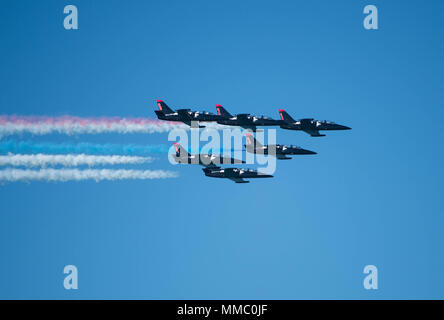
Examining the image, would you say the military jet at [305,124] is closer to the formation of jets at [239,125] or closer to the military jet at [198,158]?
the formation of jets at [239,125]

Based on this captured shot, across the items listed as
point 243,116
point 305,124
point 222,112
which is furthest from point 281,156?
point 222,112

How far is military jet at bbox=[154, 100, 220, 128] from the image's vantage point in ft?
464

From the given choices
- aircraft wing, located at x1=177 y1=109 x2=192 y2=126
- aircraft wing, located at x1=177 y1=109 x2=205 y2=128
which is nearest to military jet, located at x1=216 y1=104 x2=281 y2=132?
aircraft wing, located at x1=177 y1=109 x2=205 y2=128

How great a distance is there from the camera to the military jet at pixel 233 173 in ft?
477

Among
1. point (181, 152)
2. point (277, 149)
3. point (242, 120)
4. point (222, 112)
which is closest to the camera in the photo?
point (242, 120)

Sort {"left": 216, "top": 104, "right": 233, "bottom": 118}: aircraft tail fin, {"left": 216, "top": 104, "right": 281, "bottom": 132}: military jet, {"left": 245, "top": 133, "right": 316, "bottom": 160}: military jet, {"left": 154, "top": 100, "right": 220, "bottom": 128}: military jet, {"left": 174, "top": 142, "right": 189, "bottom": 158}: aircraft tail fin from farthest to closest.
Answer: {"left": 245, "top": 133, "right": 316, "bottom": 160}: military jet
{"left": 174, "top": 142, "right": 189, "bottom": 158}: aircraft tail fin
{"left": 216, "top": 104, "right": 233, "bottom": 118}: aircraft tail fin
{"left": 216, "top": 104, "right": 281, "bottom": 132}: military jet
{"left": 154, "top": 100, "right": 220, "bottom": 128}: military jet

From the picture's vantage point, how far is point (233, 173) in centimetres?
14588

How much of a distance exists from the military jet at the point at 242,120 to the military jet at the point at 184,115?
1.20 m

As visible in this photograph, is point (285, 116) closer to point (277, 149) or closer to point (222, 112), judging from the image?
point (277, 149)

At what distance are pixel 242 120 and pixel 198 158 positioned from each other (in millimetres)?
8081

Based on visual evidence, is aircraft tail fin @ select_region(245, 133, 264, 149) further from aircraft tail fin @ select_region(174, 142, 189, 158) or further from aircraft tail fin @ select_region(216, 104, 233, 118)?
aircraft tail fin @ select_region(174, 142, 189, 158)

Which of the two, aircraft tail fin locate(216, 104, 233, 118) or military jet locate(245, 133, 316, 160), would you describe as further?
military jet locate(245, 133, 316, 160)

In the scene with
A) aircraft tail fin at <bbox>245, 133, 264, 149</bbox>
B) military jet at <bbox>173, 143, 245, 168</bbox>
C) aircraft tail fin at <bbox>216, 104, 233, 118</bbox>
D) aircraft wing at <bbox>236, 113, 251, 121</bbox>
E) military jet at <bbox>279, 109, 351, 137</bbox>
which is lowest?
military jet at <bbox>173, 143, 245, 168</bbox>
